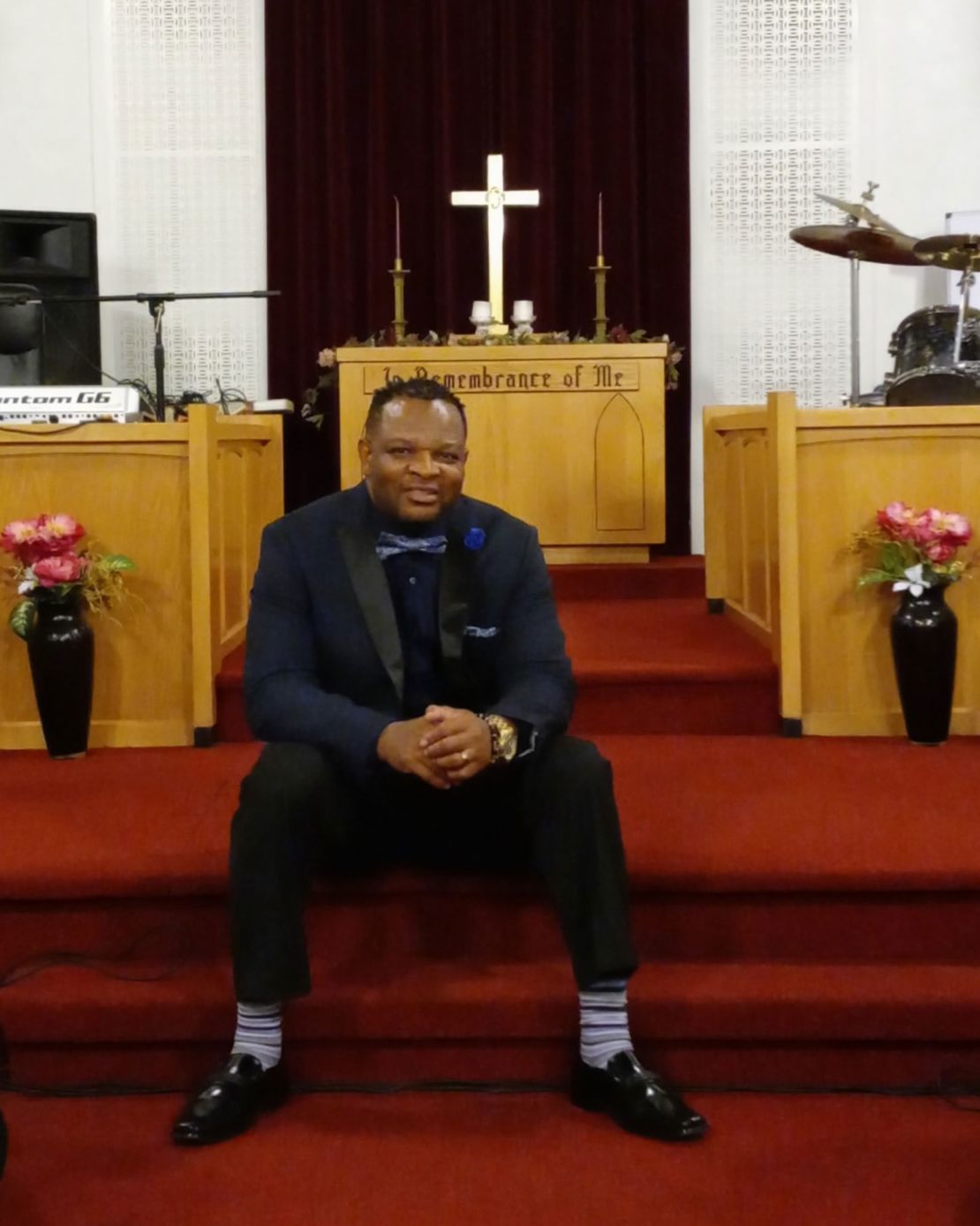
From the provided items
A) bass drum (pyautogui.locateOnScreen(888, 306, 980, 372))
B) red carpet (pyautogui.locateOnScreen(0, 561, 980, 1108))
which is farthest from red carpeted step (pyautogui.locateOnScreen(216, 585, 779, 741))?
bass drum (pyautogui.locateOnScreen(888, 306, 980, 372))

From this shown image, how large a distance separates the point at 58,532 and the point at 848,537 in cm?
190

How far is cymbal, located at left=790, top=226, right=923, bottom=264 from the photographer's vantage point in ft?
14.6

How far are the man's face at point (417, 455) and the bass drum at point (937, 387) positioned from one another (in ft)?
7.33

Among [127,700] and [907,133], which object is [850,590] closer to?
[127,700]

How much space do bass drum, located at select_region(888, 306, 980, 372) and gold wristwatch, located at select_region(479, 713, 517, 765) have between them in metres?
3.10

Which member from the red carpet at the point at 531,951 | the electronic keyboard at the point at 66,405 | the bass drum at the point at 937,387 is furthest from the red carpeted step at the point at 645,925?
the bass drum at the point at 937,387

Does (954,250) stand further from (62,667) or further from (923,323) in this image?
(62,667)

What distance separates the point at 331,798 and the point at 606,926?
1.55ft

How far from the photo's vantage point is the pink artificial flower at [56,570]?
3102mm

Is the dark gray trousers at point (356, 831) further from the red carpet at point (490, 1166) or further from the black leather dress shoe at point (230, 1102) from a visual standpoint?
the red carpet at point (490, 1166)

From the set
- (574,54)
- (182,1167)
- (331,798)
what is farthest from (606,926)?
(574,54)

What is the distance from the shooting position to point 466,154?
6039 mm

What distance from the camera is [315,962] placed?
2.38 meters

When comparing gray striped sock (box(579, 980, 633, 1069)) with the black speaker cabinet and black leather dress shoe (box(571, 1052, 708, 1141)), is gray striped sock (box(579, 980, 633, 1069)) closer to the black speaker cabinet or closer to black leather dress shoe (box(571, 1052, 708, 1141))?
black leather dress shoe (box(571, 1052, 708, 1141))
